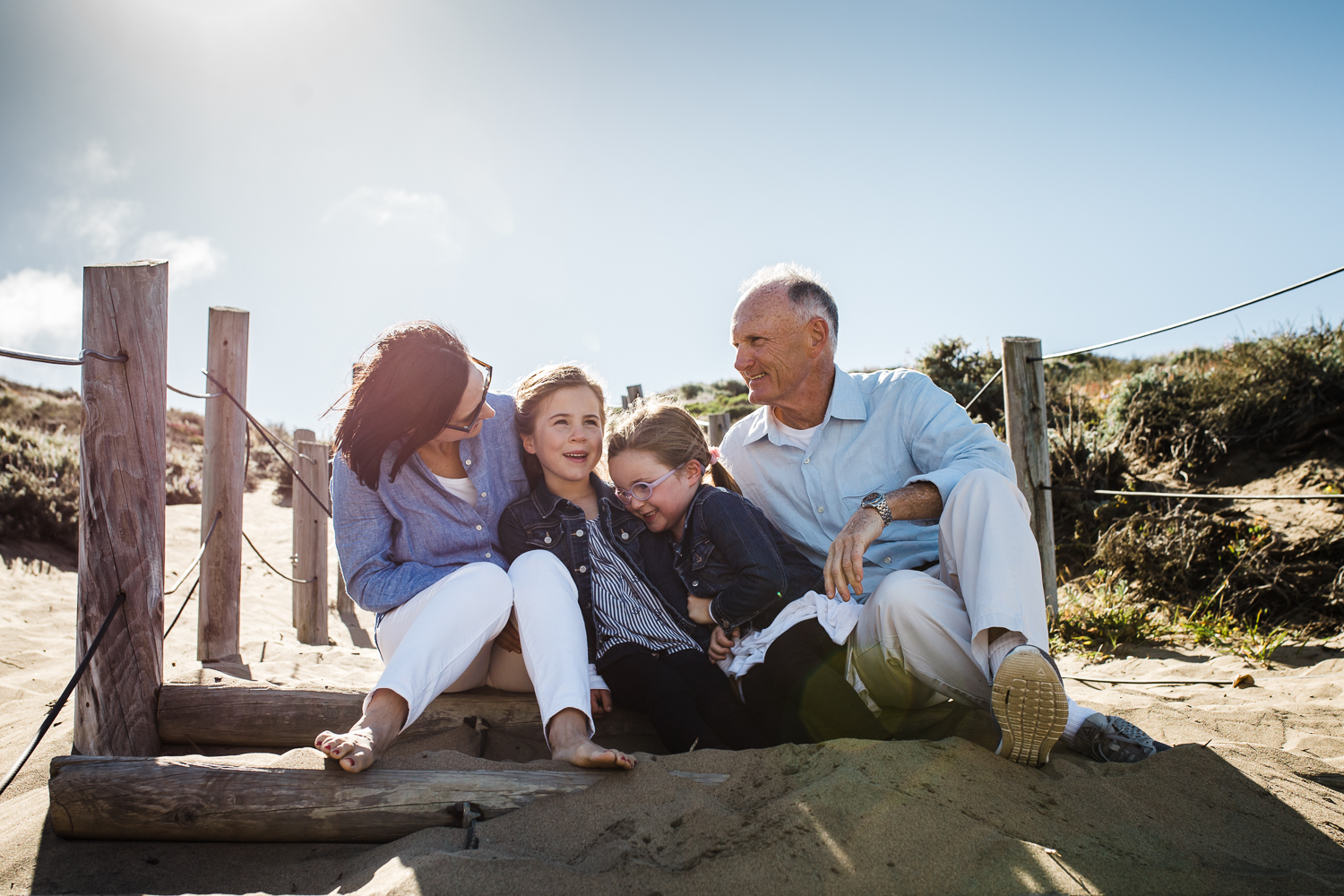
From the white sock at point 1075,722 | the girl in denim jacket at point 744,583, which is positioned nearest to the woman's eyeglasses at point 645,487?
the girl in denim jacket at point 744,583

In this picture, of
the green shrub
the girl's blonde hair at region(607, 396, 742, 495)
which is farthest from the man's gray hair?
the green shrub

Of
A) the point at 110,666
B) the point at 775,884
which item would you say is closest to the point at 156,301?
the point at 110,666

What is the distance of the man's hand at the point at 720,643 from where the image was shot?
8.51ft

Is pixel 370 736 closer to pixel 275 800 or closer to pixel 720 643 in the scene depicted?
pixel 275 800

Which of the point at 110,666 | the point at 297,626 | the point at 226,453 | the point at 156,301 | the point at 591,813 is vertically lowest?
the point at 297,626

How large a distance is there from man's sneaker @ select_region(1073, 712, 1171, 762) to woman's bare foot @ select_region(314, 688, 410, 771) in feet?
6.66

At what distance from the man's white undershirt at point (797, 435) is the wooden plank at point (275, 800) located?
168cm

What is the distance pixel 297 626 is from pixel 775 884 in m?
5.14

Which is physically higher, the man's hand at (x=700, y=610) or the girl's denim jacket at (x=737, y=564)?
the girl's denim jacket at (x=737, y=564)

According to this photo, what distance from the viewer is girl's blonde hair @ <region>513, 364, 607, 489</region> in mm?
2883

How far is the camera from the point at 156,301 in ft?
8.34

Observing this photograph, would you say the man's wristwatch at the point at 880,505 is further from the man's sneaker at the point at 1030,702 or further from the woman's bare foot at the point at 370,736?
the woman's bare foot at the point at 370,736

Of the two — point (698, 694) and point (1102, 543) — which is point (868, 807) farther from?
point (1102, 543)

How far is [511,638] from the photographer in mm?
2580
